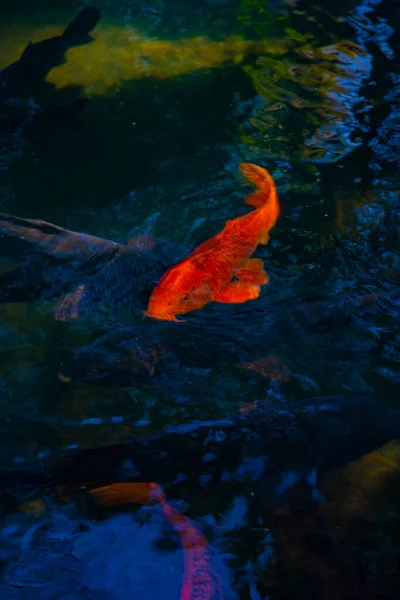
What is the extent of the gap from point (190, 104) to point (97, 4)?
2924 mm

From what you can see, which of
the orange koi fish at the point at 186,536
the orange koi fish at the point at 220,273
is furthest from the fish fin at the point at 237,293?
the orange koi fish at the point at 186,536

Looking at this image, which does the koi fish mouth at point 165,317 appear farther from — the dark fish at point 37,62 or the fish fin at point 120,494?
the dark fish at point 37,62

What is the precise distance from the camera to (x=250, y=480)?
9.11 feet

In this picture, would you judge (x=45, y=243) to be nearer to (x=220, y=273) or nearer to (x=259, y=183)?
(x=220, y=273)

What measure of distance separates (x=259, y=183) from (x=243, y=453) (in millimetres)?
2298

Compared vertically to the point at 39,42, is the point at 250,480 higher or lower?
lower

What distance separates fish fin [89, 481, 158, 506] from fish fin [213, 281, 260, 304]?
1.36m

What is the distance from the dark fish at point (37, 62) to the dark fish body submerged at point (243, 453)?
13.2 feet

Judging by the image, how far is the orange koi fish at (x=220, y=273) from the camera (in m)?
3.59

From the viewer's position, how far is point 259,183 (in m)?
4.49

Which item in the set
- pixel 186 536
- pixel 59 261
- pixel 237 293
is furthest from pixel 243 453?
pixel 59 261

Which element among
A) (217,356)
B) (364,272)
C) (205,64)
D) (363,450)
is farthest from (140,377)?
(205,64)

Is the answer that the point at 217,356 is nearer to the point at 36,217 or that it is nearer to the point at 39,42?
the point at 36,217

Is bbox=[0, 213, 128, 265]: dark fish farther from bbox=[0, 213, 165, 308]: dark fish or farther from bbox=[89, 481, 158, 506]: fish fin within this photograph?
bbox=[89, 481, 158, 506]: fish fin
